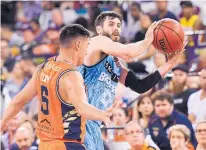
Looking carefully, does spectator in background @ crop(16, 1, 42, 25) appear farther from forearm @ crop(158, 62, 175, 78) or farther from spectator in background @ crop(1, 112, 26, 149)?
forearm @ crop(158, 62, 175, 78)

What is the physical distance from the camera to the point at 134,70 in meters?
11.4

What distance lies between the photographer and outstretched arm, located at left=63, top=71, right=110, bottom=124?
5.70 m

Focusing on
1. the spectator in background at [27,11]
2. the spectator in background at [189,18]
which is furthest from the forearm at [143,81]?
the spectator in background at [27,11]

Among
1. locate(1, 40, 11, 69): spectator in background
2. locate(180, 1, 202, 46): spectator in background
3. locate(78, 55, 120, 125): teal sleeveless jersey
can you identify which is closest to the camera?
locate(78, 55, 120, 125): teal sleeveless jersey

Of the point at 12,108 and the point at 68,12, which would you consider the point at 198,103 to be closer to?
the point at 12,108

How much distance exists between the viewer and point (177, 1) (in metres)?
12.9

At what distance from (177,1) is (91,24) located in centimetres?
197

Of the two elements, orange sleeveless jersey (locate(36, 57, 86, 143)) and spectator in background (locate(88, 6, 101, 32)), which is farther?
spectator in background (locate(88, 6, 101, 32))

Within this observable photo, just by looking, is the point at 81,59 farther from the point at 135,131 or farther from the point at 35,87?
the point at 135,131

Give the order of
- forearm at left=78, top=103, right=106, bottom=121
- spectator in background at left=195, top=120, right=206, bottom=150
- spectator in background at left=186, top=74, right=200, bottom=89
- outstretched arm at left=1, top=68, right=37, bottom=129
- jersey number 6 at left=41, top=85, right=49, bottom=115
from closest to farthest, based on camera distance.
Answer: forearm at left=78, top=103, right=106, bottom=121
jersey number 6 at left=41, top=85, right=49, bottom=115
outstretched arm at left=1, top=68, right=37, bottom=129
spectator in background at left=195, top=120, right=206, bottom=150
spectator in background at left=186, top=74, right=200, bottom=89

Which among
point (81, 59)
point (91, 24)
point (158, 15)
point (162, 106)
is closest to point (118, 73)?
point (81, 59)

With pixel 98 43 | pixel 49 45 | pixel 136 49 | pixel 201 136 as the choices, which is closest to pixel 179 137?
pixel 201 136

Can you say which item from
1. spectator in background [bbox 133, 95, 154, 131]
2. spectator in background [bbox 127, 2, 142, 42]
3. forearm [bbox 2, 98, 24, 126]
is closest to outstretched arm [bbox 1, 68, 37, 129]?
forearm [bbox 2, 98, 24, 126]

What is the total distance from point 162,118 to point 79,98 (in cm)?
367
